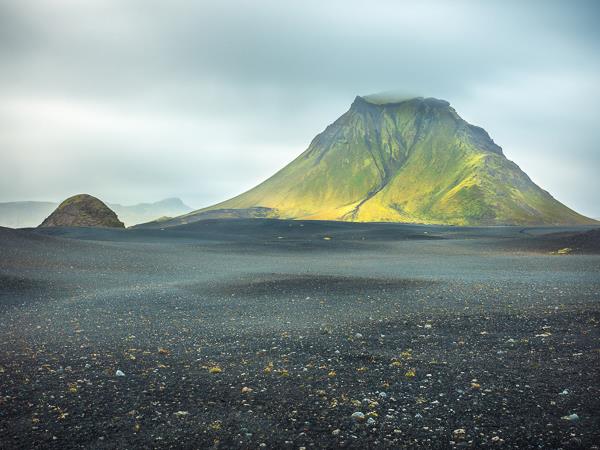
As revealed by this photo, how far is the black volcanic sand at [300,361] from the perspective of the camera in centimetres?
535

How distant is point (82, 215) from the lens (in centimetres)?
5997

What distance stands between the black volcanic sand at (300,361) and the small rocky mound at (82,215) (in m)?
44.6

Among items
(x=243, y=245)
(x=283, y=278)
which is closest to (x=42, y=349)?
(x=283, y=278)

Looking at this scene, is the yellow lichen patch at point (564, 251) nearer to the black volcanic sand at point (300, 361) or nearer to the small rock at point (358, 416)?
the black volcanic sand at point (300, 361)

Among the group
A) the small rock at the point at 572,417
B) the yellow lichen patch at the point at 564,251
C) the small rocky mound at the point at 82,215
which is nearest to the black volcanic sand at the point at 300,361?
the small rock at the point at 572,417

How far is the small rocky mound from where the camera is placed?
59.4 m

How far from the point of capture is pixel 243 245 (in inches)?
1565

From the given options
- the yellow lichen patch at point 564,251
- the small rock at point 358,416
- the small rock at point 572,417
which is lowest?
the small rock at point 358,416

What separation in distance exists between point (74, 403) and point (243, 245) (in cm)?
3368

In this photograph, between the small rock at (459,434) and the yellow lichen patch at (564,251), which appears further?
the yellow lichen patch at (564,251)

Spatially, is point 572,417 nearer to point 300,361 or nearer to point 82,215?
point 300,361

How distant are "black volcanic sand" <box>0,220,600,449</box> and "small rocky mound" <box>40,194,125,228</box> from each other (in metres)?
44.6

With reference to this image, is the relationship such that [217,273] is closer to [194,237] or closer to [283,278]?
[283,278]

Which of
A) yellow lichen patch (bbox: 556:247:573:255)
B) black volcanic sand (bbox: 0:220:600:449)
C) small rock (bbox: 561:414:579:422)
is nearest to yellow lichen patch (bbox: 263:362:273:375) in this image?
black volcanic sand (bbox: 0:220:600:449)
